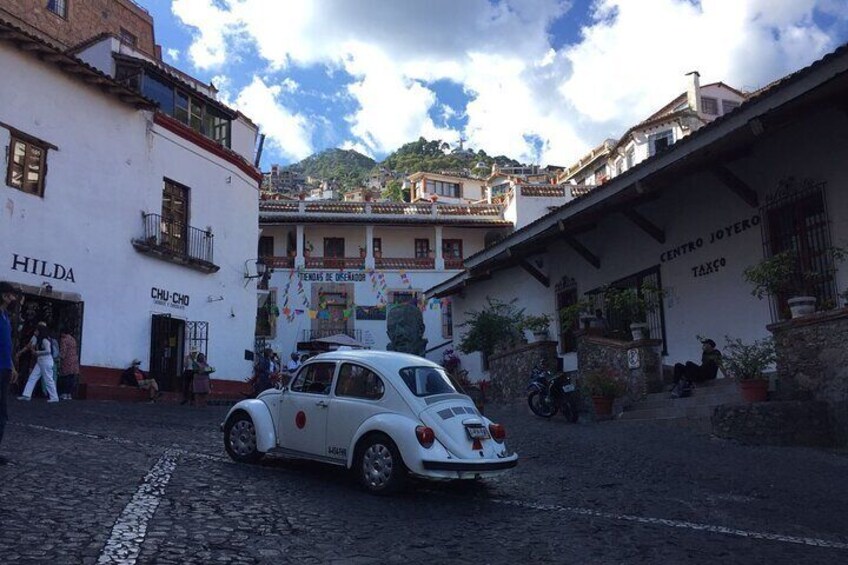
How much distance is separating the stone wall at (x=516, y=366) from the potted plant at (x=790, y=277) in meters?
4.93

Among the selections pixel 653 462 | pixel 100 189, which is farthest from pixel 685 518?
pixel 100 189

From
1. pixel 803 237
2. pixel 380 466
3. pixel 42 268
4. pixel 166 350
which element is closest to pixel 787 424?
pixel 803 237

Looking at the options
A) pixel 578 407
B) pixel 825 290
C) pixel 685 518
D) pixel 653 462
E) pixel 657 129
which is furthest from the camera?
pixel 657 129

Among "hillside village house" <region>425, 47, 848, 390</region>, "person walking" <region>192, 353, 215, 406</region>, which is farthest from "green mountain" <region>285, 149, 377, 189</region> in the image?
"hillside village house" <region>425, 47, 848, 390</region>

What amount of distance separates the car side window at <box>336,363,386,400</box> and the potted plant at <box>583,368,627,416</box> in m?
6.08

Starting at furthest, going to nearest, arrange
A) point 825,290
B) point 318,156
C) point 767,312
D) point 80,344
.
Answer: point 318,156 < point 80,344 < point 767,312 < point 825,290

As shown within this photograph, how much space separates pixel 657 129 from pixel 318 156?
147431 mm

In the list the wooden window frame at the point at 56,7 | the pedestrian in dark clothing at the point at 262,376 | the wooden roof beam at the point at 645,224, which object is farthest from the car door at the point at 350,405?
the wooden window frame at the point at 56,7

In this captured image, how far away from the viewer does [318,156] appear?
18288cm

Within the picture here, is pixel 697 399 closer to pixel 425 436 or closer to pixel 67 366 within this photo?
pixel 425 436

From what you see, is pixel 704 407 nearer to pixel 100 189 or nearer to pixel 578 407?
pixel 578 407

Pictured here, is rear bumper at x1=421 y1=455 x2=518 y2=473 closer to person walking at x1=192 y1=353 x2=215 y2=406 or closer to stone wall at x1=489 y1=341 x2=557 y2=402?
stone wall at x1=489 y1=341 x2=557 y2=402

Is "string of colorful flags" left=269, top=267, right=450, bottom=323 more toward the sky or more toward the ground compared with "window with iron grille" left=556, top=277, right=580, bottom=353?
more toward the sky

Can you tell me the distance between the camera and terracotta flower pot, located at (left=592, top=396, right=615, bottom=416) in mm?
12430
